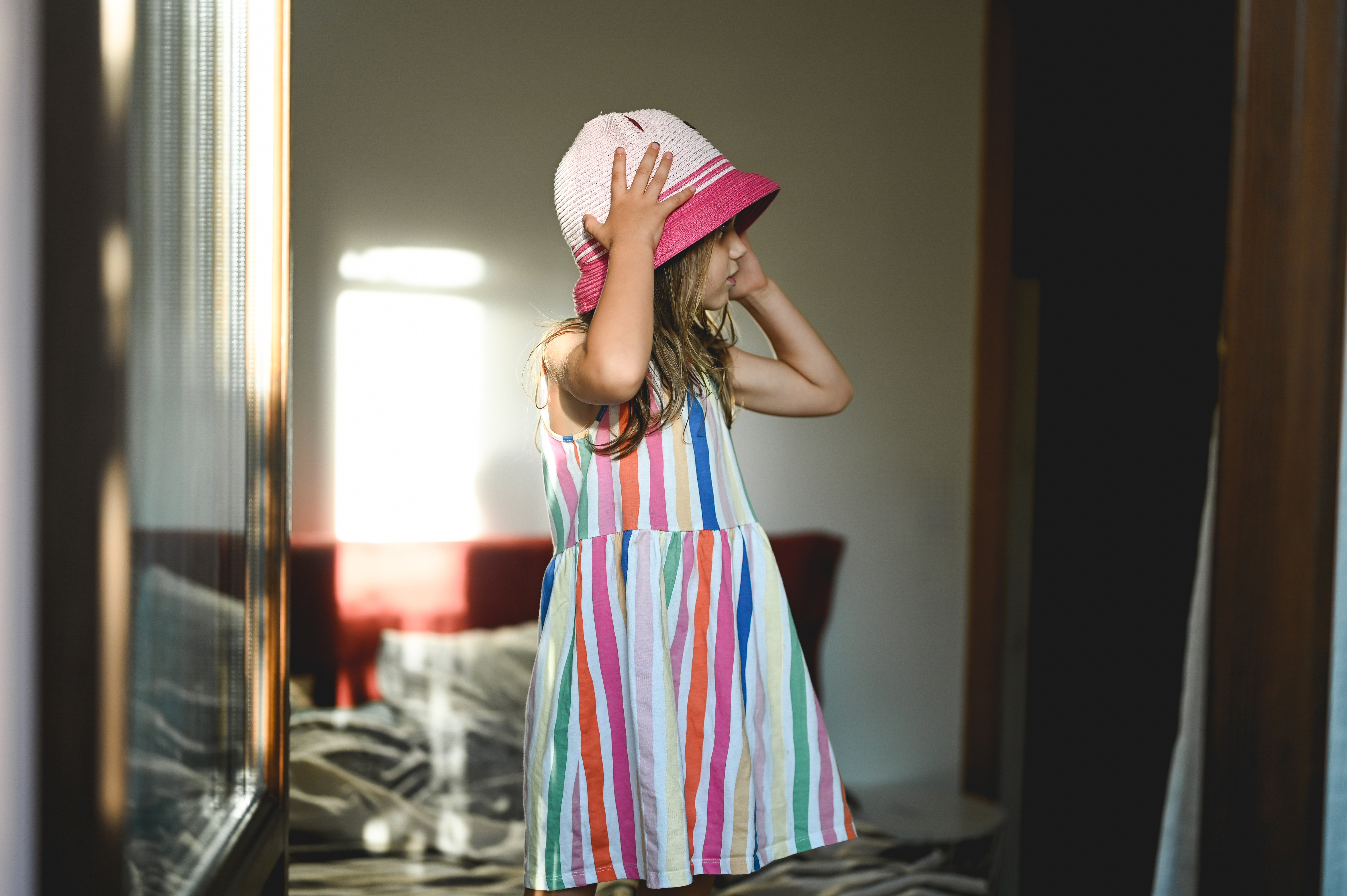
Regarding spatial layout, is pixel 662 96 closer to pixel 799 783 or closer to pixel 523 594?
pixel 523 594

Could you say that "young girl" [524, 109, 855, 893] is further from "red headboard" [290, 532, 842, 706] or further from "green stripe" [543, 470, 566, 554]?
"red headboard" [290, 532, 842, 706]

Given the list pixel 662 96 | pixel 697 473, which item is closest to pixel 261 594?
pixel 697 473

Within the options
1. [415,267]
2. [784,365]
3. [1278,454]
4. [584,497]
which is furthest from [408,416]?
[1278,454]

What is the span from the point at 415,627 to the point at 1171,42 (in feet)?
6.32

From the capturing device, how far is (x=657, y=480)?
117 centimetres

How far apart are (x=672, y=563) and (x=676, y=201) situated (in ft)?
1.27

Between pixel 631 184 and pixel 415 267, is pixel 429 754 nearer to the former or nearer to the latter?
pixel 415 267

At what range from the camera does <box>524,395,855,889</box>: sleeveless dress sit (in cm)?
110

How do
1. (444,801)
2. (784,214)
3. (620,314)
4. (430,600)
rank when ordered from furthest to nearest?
(784,214) → (430,600) → (444,801) → (620,314)

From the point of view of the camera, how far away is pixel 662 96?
8.80ft

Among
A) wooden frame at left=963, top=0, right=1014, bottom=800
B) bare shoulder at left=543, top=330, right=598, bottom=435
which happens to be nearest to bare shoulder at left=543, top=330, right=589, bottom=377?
bare shoulder at left=543, top=330, right=598, bottom=435

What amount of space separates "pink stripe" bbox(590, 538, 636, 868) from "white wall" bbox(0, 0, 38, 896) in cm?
64

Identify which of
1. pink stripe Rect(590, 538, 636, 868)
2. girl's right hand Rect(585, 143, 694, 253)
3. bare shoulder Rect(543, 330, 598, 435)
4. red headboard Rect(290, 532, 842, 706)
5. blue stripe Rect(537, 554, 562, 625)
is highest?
girl's right hand Rect(585, 143, 694, 253)

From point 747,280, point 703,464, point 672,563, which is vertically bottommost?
point 672,563
